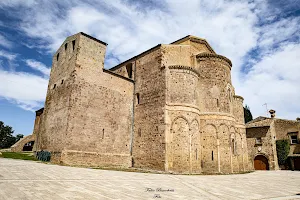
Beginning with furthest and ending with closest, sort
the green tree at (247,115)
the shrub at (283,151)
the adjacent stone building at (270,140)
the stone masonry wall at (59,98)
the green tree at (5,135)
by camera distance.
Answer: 1. the green tree at (5,135)
2. the green tree at (247,115)
3. the shrub at (283,151)
4. the adjacent stone building at (270,140)
5. the stone masonry wall at (59,98)

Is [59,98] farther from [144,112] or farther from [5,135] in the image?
[5,135]

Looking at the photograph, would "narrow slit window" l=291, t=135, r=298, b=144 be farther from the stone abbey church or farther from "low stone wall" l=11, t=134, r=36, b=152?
"low stone wall" l=11, t=134, r=36, b=152

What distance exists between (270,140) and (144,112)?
1889cm

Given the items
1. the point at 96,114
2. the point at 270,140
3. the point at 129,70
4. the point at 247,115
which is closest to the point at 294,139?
the point at 270,140

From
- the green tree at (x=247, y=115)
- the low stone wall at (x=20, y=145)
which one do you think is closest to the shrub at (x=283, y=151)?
the green tree at (x=247, y=115)

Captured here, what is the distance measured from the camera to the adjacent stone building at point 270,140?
26469 mm

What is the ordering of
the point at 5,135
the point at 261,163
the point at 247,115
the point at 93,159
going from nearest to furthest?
1. the point at 93,159
2. the point at 261,163
3. the point at 247,115
4. the point at 5,135

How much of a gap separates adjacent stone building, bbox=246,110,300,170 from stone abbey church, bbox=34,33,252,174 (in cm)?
815

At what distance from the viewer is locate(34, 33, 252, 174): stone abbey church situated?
16000 mm

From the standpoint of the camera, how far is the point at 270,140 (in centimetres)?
2662

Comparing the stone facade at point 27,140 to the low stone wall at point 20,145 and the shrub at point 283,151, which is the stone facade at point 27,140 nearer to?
the low stone wall at point 20,145

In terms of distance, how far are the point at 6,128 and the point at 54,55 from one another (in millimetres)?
52734

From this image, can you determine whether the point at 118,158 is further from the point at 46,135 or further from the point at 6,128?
the point at 6,128

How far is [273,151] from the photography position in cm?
2625
